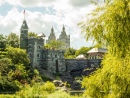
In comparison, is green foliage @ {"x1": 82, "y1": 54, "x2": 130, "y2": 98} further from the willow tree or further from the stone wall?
the stone wall

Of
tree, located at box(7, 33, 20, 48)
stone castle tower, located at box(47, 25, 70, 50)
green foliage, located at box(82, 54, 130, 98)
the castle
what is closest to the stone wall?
the castle

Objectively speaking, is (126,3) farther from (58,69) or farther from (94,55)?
(94,55)

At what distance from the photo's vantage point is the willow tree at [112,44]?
28.5 ft

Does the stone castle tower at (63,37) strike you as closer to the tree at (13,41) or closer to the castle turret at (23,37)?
the tree at (13,41)

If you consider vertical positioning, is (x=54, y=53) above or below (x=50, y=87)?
above

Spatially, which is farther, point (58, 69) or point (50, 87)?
point (58, 69)

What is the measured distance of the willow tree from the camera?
870 cm

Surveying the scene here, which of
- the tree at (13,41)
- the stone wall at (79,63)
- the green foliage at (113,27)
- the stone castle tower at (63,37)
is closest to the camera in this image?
the green foliage at (113,27)

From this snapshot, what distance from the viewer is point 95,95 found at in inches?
436

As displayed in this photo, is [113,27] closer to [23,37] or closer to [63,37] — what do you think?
[23,37]

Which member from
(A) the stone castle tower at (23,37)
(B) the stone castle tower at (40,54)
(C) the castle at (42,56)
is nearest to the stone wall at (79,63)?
(C) the castle at (42,56)

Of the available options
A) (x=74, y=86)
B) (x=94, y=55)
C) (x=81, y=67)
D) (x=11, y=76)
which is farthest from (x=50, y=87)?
(x=94, y=55)

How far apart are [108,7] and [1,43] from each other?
166 ft

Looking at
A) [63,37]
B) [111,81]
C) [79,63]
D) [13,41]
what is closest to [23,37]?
[13,41]
